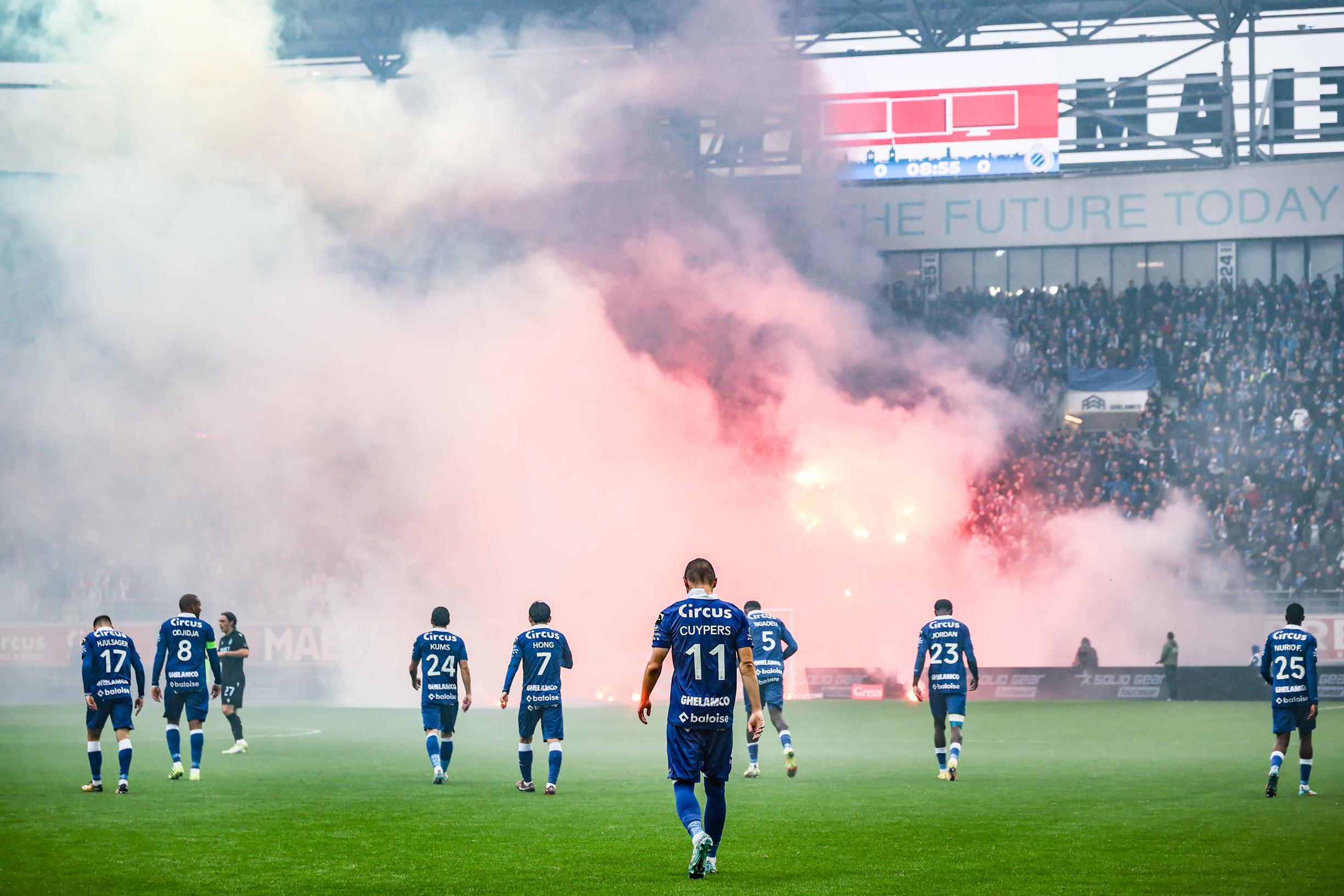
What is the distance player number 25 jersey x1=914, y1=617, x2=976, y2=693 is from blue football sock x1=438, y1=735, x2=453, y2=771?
567 cm

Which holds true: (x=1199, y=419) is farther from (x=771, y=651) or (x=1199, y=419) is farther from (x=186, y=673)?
(x=186, y=673)

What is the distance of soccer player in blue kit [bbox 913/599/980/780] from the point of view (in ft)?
56.7

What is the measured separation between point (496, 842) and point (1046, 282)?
4195cm

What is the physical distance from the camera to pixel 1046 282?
49938 mm

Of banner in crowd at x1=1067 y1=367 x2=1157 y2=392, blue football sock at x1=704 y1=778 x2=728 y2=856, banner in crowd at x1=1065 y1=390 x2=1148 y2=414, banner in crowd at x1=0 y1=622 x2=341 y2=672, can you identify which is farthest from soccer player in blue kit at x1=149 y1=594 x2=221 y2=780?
banner in crowd at x1=1067 y1=367 x2=1157 y2=392

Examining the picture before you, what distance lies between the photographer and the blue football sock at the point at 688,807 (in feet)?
32.5

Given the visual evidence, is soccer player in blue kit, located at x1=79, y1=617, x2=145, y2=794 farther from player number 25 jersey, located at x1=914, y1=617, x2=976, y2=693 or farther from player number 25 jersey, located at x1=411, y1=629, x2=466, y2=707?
player number 25 jersey, located at x1=914, y1=617, x2=976, y2=693

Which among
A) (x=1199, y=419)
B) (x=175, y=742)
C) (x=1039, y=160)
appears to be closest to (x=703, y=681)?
(x=175, y=742)

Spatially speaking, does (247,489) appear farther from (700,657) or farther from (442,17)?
(700,657)

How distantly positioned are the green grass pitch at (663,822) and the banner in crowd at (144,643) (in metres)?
15.1

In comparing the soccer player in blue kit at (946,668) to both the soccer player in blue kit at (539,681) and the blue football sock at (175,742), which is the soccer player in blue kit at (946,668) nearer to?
the soccer player in blue kit at (539,681)

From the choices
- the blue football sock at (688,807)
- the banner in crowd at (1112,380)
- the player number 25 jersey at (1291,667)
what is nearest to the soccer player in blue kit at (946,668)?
the player number 25 jersey at (1291,667)

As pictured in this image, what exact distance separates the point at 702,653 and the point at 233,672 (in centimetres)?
1457

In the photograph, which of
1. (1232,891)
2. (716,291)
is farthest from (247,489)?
(1232,891)
